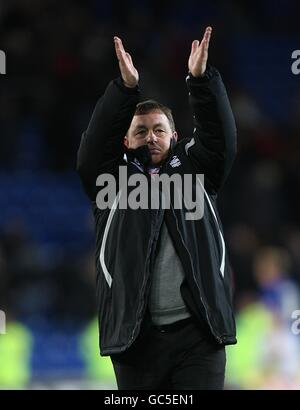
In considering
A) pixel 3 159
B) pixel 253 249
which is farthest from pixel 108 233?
pixel 3 159

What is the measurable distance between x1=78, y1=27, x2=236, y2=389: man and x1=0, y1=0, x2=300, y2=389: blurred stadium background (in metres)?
3.52

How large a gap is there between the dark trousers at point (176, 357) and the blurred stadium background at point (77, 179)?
11.6 feet

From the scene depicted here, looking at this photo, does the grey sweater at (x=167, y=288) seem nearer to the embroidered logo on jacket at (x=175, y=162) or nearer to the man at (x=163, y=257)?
the man at (x=163, y=257)

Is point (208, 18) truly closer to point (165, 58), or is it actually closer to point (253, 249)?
point (165, 58)

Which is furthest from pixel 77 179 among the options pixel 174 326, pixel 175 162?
pixel 174 326

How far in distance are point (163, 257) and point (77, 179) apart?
5482 millimetres

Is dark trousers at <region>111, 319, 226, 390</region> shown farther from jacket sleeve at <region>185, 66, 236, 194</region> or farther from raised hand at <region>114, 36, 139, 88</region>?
raised hand at <region>114, 36, 139, 88</region>

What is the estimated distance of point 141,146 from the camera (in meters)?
3.34

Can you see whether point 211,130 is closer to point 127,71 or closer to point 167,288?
point 127,71

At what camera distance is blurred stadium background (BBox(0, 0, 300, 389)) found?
22.8 feet

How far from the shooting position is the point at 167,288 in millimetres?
3123

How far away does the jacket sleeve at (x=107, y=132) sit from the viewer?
3172 mm

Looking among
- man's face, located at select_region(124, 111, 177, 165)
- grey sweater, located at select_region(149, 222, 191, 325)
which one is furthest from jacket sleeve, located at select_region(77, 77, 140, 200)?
grey sweater, located at select_region(149, 222, 191, 325)
